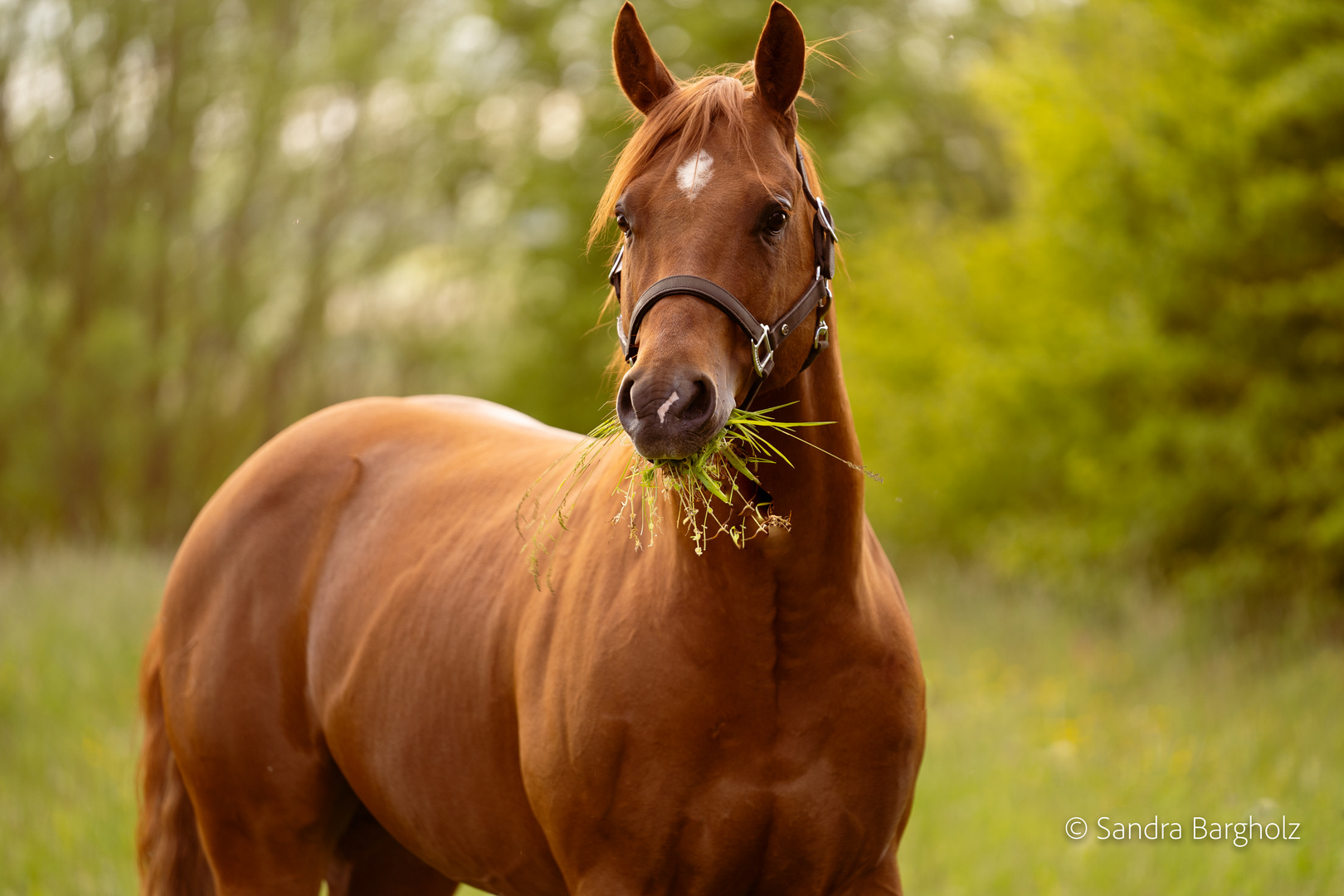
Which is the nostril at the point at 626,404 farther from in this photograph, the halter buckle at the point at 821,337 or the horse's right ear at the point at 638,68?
the horse's right ear at the point at 638,68

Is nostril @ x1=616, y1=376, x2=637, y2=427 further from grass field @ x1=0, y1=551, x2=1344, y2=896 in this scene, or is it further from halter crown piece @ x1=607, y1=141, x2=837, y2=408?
grass field @ x1=0, y1=551, x2=1344, y2=896

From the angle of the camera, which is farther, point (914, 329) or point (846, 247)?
point (846, 247)

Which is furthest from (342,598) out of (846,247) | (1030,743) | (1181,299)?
(846,247)

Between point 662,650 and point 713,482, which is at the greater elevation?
point 713,482

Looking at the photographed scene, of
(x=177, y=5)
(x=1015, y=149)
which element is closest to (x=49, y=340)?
(x=177, y=5)

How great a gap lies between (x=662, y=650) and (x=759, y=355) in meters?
0.59

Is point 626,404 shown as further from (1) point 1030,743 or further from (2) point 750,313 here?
(1) point 1030,743

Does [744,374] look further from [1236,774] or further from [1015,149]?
[1015,149]

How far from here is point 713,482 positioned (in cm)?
184

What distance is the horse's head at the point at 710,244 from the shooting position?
1737 millimetres

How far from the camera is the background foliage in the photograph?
745 centimetres

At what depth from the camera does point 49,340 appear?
11766 mm

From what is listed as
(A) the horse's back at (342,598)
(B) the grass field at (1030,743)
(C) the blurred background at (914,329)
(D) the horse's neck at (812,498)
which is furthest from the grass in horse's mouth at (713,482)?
(B) the grass field at (1030,743)

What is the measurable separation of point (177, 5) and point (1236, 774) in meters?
12.1
